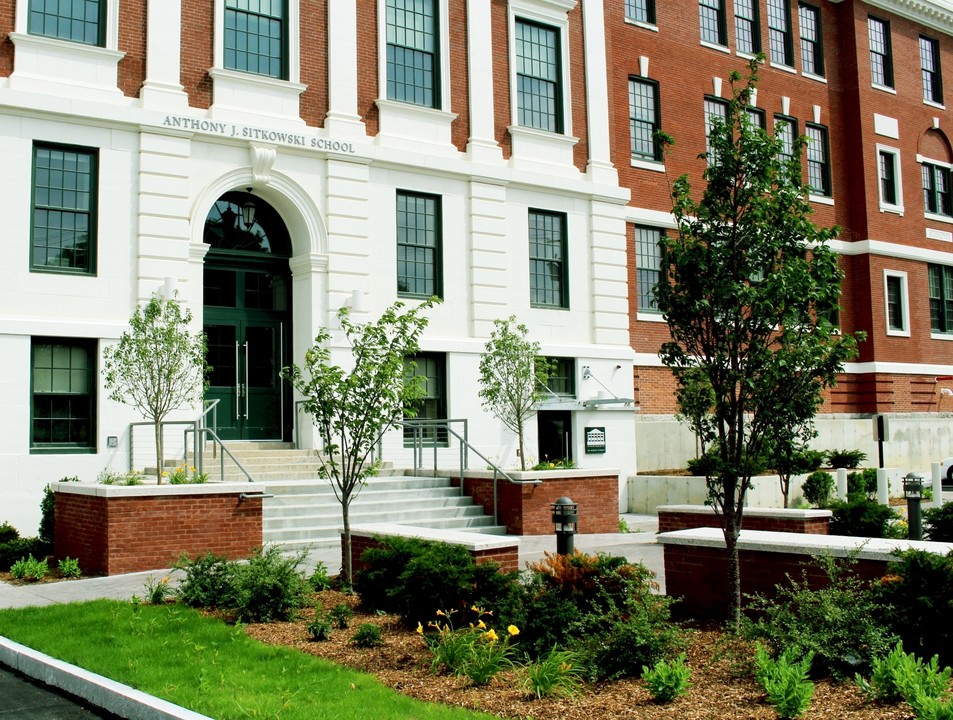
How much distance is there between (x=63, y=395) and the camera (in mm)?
17438

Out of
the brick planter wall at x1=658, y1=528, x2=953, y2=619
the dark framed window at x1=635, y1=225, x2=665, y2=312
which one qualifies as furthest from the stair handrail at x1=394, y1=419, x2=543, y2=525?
the brick planter wall at x1=658, y1=528, x2=953, y2=619

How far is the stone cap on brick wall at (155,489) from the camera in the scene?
13.4 m

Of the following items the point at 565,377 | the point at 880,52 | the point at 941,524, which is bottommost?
the point at 941,524

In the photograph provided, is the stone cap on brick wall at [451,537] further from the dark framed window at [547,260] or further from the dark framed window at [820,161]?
the dark framed window at [820,161]

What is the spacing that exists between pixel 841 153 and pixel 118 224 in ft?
76.7

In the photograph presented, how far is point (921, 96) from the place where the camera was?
1364 inches

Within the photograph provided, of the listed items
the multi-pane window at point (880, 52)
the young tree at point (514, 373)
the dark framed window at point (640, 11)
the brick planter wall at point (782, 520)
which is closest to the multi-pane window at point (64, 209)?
the young tree at point (514, 373)

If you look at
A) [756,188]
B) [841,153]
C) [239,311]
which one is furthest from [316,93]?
[841,153]

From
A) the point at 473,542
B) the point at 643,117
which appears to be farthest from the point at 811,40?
the point at 473,542

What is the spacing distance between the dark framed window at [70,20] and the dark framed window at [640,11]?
1418 centimetres

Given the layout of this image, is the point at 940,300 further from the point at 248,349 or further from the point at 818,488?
the point at 248,349

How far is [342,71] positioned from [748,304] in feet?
48.3

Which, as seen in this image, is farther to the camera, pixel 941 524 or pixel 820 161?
pixel 820 161

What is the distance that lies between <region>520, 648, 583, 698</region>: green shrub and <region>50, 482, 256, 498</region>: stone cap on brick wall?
774 cm
